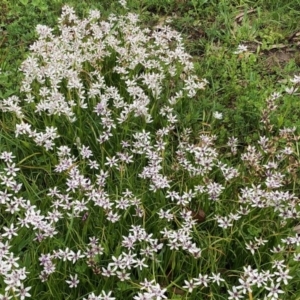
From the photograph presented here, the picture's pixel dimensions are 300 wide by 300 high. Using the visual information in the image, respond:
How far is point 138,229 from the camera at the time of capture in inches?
111

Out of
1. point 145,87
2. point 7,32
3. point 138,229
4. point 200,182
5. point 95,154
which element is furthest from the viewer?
point 7,32

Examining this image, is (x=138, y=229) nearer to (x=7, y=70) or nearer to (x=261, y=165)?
(x=261, y=165)

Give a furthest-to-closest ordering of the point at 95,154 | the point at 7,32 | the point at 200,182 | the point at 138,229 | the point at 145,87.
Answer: the point at 7,32 < the point at 145,87 < the point at 95,154 < the point at 200,182 < the point at 138,229

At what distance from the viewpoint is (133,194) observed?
128 inches

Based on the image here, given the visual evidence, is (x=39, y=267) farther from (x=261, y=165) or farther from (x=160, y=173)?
(x=261, y=165)

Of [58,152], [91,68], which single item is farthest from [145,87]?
[58,152]

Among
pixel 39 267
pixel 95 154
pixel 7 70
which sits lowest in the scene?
pixel 39 267

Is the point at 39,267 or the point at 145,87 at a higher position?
the point at 145,87

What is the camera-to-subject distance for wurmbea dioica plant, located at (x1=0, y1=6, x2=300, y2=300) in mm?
2791

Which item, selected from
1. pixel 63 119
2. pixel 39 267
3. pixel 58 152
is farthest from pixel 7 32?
pixel 39 267

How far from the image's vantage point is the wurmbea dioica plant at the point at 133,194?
2.79m

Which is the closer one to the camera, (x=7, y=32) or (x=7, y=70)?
(x=7, y=70)

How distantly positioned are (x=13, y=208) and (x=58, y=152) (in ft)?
1.84

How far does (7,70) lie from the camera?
4.33 m
